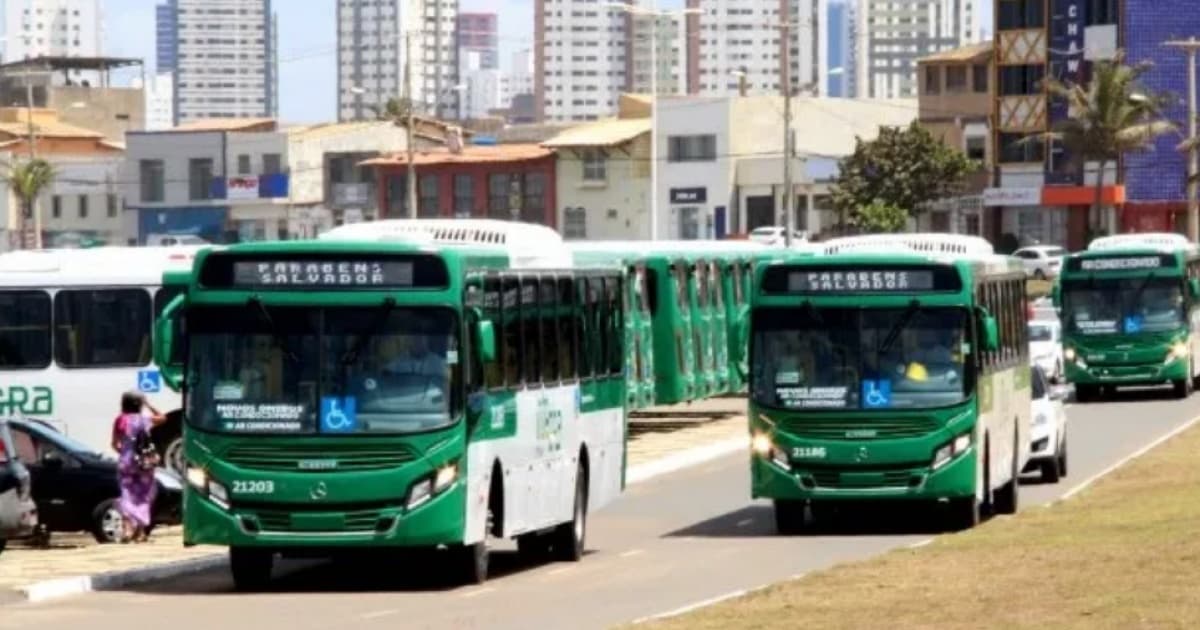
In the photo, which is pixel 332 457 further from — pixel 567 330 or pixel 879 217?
pixel 879 217

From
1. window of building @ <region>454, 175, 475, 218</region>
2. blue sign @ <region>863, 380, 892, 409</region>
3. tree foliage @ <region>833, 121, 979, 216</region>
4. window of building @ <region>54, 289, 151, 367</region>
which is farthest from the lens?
window of building @ <region>454, 175, 475, 218</region>

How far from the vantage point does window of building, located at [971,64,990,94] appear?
133625 mm

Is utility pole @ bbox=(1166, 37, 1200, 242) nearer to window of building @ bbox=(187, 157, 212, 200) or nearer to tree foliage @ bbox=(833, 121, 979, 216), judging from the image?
tree foliage @ bbox=(833, 121, 979, 216)

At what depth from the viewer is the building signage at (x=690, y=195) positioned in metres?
133

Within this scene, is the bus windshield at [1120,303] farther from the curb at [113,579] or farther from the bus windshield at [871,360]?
the curb at [113,579]

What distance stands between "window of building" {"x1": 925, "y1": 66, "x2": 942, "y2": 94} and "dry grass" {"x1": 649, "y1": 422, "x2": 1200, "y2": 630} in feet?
355

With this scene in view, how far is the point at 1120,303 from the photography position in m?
59.1

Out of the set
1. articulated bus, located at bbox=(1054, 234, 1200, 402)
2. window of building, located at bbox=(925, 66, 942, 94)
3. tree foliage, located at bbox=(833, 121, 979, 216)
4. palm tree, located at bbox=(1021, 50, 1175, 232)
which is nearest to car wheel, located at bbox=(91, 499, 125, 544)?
articulated bus, located at bbox=(1054, 234, 1200, 402)

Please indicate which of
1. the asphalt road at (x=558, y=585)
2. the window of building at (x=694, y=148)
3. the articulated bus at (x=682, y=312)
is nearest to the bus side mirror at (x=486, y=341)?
the asphalt road at (x=558, y=585)

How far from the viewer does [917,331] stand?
29.0 metres

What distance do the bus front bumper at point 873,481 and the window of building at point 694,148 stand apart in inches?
4095

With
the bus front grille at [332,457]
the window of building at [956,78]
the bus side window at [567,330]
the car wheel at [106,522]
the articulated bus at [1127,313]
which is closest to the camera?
the bus front grille at [332,457]

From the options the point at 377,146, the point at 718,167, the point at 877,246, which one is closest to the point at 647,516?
the point at 877,246

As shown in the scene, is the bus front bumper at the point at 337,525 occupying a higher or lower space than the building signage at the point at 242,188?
lower
